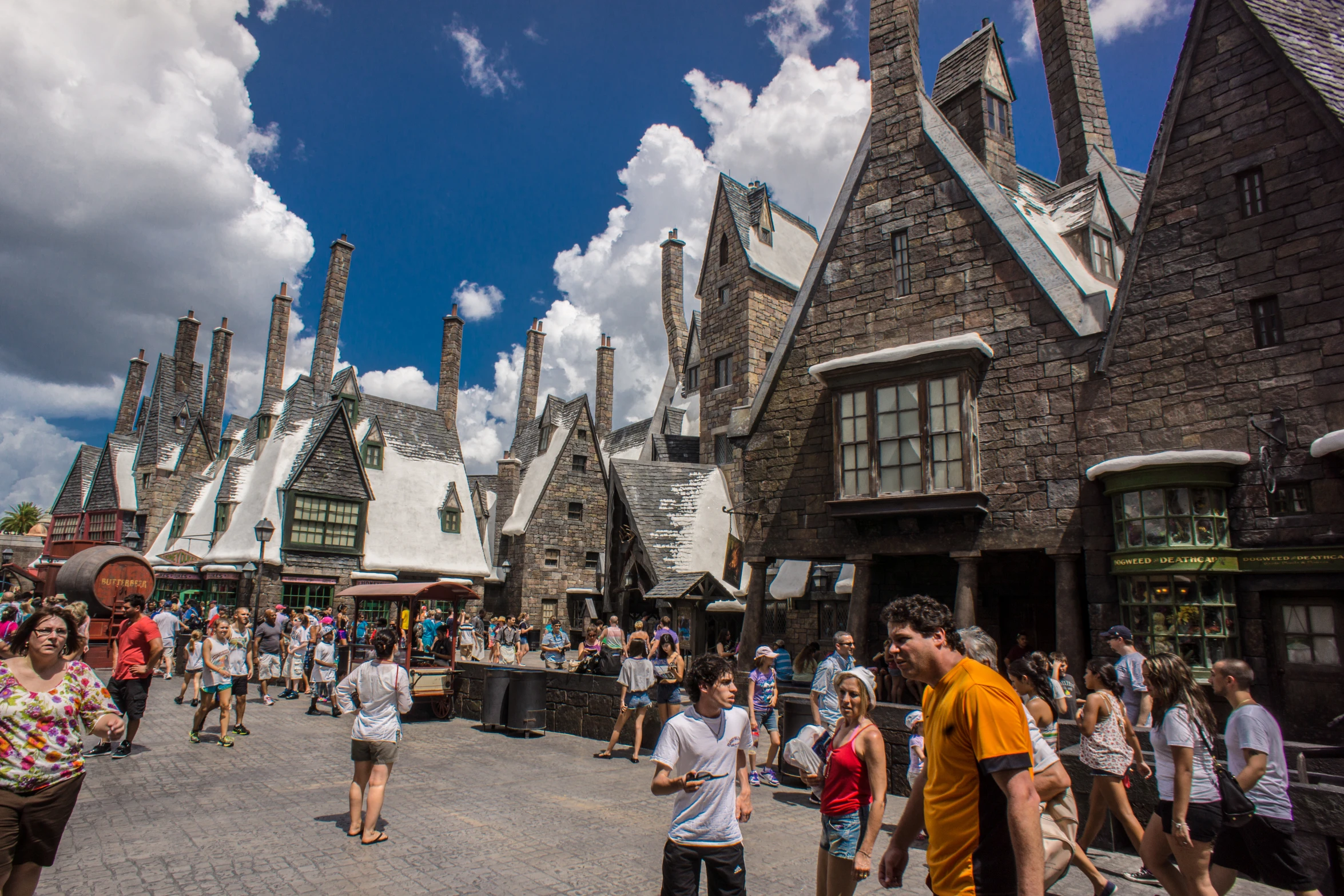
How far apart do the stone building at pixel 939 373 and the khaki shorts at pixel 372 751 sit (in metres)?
8.85

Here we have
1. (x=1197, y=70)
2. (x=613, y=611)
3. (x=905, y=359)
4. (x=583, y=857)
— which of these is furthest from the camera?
(x=613, y=611)

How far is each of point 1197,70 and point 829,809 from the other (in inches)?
498

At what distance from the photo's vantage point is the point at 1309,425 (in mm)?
10008

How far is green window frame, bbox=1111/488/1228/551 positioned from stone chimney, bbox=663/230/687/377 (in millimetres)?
30119

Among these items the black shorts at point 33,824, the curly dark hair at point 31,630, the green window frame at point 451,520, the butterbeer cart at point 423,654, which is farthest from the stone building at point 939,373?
the green window frame at point 451,520

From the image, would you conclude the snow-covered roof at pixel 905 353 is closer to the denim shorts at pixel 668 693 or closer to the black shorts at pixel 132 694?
the denim shorts at pixel 668 693

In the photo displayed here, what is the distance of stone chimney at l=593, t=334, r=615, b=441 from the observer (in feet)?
141

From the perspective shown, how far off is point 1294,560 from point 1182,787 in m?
7.15

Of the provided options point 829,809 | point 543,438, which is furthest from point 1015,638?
point 543,438

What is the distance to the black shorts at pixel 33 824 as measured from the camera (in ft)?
13.5

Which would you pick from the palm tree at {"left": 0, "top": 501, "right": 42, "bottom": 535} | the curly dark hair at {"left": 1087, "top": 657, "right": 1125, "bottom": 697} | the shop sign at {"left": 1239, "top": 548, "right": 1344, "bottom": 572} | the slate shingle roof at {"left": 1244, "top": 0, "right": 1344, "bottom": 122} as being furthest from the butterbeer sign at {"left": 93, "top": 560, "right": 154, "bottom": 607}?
the palm tree at {"left": 0, "top": 501, "right": 42, "bottom": 535}

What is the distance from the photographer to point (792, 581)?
2052 cm

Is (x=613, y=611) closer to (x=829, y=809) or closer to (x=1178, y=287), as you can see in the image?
(x=1178, y=287)

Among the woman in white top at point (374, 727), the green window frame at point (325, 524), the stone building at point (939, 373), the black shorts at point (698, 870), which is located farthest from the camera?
the green window frame at point (325, 524)
